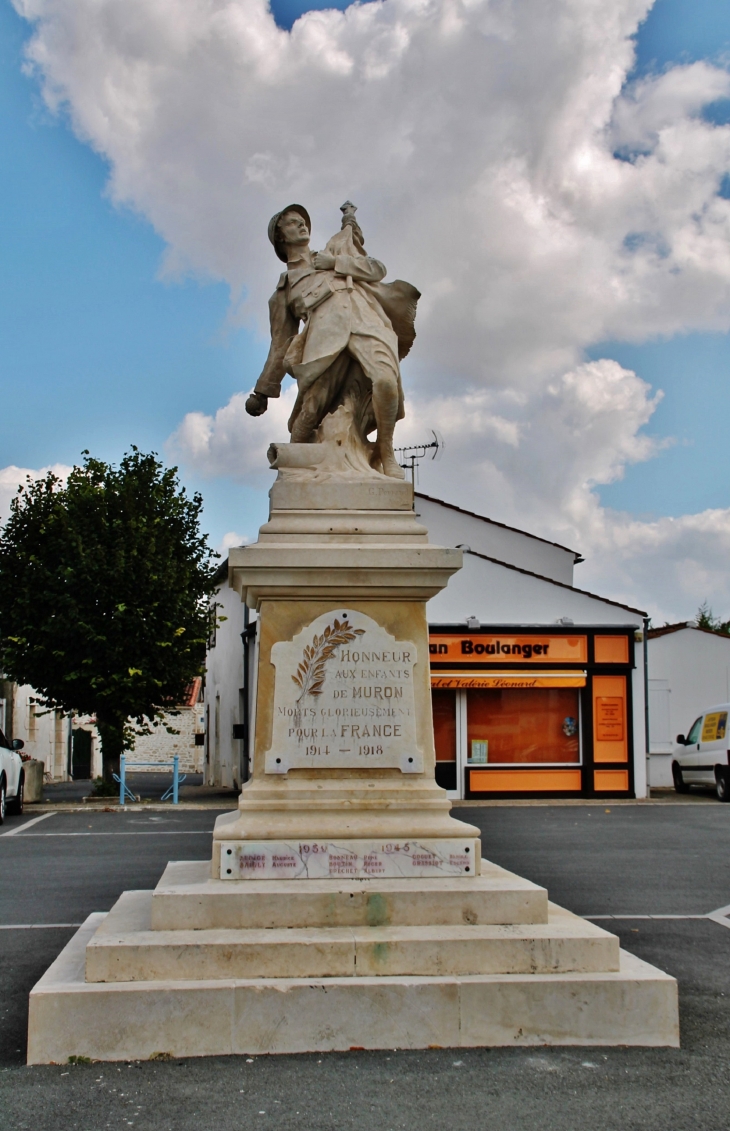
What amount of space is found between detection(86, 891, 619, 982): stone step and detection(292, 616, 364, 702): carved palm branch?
1161mm

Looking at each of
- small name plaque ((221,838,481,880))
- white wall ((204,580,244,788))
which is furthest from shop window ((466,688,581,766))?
small name plaque ((221,838,481,880))

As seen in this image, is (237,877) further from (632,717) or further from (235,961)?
(632,717)

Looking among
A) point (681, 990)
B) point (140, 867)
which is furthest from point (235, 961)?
point (140, 867)

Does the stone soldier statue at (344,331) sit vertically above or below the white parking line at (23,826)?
above

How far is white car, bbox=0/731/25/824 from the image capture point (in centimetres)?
1522

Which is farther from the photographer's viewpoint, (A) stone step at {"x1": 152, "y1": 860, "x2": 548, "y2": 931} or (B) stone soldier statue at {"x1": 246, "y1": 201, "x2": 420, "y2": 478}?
(B) stone soldier statue at {"x1": 246, "y1": 201, "x2": 420, "y2": 478}

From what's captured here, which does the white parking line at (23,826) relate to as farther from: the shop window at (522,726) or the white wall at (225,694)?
the white wall at (225,694)

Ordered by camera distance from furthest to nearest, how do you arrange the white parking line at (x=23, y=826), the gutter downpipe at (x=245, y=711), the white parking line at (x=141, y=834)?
the gutter downpipe at (x=245, y=711)
the white parking line at (x=23, y=826)
the white parking line at (x=141, y=834)

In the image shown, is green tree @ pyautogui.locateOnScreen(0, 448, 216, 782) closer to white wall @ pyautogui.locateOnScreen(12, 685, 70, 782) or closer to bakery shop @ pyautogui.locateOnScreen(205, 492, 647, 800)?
bakery shop @ pyautogui.locateOnScreen(205, 492, 647, 800)

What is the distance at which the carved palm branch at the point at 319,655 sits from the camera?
5.04 metres

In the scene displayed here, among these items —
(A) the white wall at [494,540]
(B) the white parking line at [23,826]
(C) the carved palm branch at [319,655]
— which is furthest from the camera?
(A) the white wall at [494,540]

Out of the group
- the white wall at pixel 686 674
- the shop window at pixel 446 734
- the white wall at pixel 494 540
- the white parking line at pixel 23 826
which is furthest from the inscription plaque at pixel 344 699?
the white wall at pixel 686 674

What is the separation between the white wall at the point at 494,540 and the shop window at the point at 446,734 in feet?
18.8

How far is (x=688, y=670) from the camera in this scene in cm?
2795
